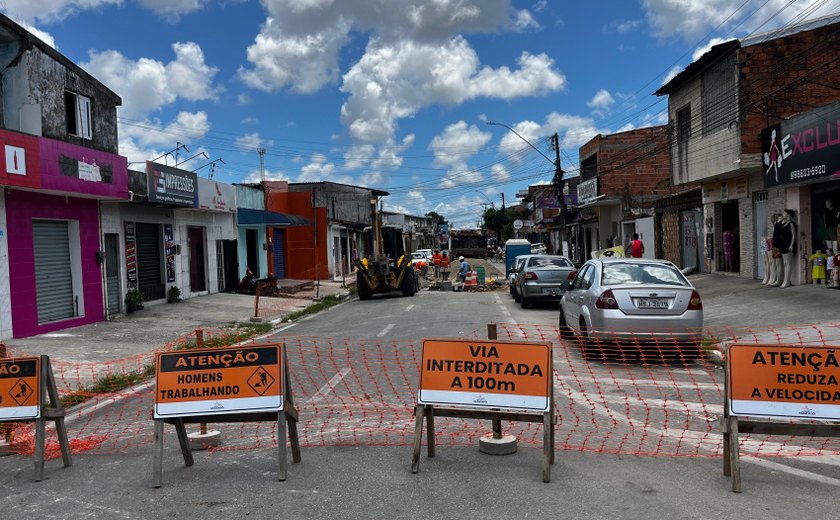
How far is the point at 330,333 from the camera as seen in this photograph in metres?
14.5

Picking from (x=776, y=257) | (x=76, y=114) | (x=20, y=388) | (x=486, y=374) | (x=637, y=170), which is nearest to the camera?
(x=486, y=374)

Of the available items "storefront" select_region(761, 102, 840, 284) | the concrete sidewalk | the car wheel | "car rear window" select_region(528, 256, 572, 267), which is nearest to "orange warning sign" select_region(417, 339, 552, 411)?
the car wheel

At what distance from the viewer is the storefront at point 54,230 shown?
1370 cm

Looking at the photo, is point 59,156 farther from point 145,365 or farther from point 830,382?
point 830,382

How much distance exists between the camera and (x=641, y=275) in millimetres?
10461

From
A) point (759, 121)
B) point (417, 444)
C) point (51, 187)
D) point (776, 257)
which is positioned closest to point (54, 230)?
point (51, 187)

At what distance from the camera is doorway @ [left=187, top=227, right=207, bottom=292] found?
23969mm

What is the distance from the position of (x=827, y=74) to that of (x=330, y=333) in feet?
49.6

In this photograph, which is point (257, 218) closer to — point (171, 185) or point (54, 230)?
point (171, 185)

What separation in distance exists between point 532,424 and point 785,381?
249cm

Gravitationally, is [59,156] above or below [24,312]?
above

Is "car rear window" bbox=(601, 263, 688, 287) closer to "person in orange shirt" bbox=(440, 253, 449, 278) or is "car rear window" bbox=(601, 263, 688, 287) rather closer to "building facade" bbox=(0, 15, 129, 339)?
"building facade" bbox=(0, 15, 129, 339)

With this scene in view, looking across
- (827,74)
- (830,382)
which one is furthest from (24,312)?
(827,74)

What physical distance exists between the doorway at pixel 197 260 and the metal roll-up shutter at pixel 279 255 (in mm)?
8723
